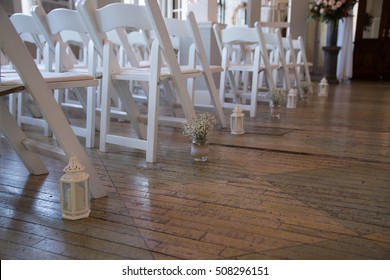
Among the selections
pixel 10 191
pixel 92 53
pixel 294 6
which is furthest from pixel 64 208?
pixel 294 6

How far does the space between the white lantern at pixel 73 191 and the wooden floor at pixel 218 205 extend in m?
0.03

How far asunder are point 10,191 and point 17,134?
27cm

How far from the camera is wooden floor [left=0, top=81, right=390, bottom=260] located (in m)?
1.10

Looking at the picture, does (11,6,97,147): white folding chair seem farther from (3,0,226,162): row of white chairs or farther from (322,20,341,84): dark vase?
(322,20,341,84): dark vase

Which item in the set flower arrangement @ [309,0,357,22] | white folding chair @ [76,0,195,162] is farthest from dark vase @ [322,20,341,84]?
white folding chair @ [76,0,195,162]

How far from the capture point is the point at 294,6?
7684mm

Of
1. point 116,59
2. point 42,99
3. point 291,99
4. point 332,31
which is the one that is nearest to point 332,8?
point 332,31

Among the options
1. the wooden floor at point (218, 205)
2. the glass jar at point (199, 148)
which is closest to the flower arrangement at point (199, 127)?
the glass jar at point (199, 148)

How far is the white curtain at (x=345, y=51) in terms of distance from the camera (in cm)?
781

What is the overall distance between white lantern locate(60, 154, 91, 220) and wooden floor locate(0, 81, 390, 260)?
0.11ft

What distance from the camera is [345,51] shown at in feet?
26.0

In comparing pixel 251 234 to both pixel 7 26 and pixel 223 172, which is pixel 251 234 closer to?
pixel 223 172

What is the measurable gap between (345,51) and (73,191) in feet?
25.4

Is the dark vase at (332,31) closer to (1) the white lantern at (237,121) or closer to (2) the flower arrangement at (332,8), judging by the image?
(2) the flower arrangement at (332,8)
